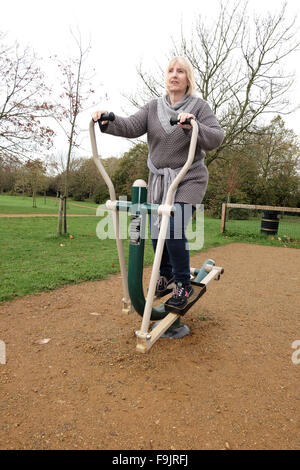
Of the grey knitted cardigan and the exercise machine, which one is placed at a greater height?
the grey knitted cardigan

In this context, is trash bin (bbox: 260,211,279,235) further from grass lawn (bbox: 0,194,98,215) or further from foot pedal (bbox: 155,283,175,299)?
grass lawn (bbox: 0,194,98,215)

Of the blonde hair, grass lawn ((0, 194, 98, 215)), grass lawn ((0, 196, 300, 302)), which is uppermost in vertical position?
the blonde hair

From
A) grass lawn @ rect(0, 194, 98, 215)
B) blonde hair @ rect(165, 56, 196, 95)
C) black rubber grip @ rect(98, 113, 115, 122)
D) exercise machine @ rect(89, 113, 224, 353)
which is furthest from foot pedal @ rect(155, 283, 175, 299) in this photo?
grass lawn @ rect(0, 194, 98, 215)

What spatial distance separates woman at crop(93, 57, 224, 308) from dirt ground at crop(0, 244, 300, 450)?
525 millimetres

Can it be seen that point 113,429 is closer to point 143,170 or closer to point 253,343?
point 253,343

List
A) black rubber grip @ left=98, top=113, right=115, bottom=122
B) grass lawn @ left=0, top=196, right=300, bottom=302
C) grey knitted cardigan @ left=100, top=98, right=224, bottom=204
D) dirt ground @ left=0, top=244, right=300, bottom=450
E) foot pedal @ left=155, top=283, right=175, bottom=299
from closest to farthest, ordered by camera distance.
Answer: dirt ground @ left=0, top=244, right=300, bottom=450
black rubber grip @ left=98, top=113, right=115, bottom=122
grey knitted cardigan @ left=100, top=98, right=224, bottom=204
foot pedal @ left=155, top=283, right=175, bottom=299
grass lawn @ left=0, top=196, right=300, bottom=302

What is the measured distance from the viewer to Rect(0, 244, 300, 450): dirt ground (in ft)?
4.77

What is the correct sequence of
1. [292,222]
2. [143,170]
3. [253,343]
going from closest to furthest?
[253,343]
[292,222]
[143,170]

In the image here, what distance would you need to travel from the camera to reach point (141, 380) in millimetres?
1875

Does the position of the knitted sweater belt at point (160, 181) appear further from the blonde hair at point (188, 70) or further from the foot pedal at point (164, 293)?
the foot pedal at point (164, 293)

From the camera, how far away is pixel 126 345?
229cm

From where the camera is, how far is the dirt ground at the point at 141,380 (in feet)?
4.77

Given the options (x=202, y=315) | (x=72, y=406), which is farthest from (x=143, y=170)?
(x=72, y=406)
